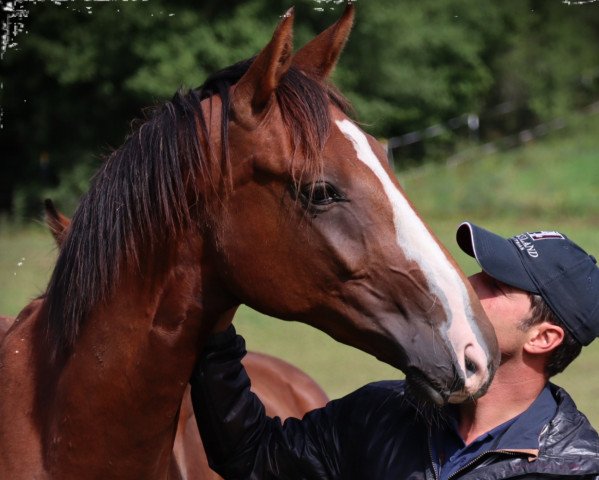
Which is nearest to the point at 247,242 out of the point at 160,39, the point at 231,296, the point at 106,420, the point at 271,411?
the point at 231,296

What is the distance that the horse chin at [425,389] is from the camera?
1701 mm

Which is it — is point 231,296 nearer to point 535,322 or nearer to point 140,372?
point 140,372

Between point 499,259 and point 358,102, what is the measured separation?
16.3m

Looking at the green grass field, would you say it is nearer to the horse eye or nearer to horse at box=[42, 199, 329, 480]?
horse at box=[42, 199, 329, 480]

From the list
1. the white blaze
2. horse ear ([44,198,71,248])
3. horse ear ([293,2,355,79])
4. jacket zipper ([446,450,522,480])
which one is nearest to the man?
jacket zipper ([446,450,522,480])

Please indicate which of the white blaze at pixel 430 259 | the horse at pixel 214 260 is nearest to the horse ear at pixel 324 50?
the horse at pixel 214 260

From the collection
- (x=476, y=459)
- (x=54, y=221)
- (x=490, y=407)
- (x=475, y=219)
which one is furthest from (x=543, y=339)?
(x=475, y=219)

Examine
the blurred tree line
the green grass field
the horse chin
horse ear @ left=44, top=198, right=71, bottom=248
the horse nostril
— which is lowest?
the green grass field

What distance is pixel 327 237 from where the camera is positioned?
1771 mm

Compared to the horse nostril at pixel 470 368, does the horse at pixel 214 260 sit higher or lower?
higher

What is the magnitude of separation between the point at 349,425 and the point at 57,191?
15.0 meters

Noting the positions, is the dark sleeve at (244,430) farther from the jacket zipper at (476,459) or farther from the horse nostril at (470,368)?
the horse nostril at (470,368)

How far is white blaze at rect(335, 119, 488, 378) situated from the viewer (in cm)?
168

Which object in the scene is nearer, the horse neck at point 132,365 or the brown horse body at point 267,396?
the horse neck at point 132,365
